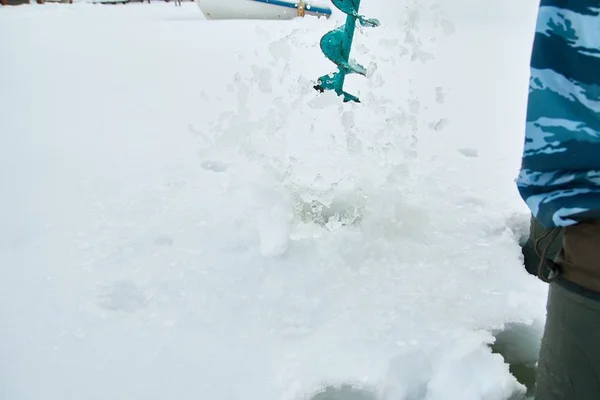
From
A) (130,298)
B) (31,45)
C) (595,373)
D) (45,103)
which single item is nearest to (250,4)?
(31,45)

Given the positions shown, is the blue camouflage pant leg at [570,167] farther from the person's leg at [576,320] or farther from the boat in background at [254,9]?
the boat in background at [254,9]

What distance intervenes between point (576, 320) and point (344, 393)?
2.04ft

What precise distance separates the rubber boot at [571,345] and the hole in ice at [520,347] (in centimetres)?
56

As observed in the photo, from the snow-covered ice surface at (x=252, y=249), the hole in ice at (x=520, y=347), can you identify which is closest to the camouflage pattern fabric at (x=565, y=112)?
the snow-covered ice surface at (x=252, y=249)

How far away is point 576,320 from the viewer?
812 millimetres

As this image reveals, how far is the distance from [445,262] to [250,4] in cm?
906

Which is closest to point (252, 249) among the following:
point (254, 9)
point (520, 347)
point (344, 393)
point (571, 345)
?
point (344, 393)

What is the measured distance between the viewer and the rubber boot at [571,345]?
79 centimetres

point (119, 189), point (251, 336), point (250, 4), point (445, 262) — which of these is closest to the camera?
point (251, 336)

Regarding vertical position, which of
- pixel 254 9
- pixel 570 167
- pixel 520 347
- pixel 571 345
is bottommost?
pixel 520 347

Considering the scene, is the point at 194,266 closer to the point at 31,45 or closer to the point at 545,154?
the point at 545,154

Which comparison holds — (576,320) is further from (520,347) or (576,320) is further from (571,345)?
(520,347)

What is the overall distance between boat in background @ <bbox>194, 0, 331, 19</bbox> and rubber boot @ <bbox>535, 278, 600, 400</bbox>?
9439 millimetres

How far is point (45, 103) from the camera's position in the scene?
9.65 ft
